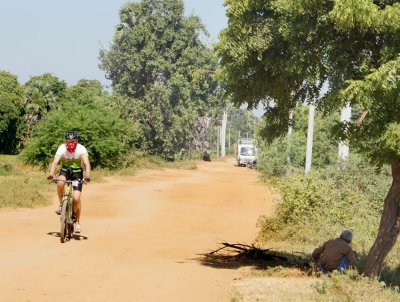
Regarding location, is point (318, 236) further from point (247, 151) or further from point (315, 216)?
point (247, 151)

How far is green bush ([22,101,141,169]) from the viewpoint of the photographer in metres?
31.1

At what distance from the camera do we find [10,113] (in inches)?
2212

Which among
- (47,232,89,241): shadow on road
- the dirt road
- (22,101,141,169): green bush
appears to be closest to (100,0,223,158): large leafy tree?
(22,101,141,169): green bush

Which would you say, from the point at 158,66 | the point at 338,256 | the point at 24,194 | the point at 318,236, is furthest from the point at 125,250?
the point at 158,66

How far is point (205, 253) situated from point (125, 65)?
4359 cm

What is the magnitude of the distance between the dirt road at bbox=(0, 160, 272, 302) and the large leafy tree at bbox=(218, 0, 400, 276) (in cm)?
296

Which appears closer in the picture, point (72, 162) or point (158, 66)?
point (72, 162)

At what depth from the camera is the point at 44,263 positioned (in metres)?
9.49

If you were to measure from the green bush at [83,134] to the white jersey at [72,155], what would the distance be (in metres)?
19.7

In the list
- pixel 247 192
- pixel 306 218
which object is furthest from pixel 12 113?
pixel 306 218

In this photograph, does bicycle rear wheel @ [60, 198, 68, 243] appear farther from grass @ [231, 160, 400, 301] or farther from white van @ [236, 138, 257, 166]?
white van @ [236, 138, 257, 166]

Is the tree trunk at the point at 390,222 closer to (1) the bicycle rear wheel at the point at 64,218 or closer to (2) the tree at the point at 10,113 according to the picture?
(1) the bicycle rear wheel at the point at 64,218

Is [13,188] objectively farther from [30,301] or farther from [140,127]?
[140,127]

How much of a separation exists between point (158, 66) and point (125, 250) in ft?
137
